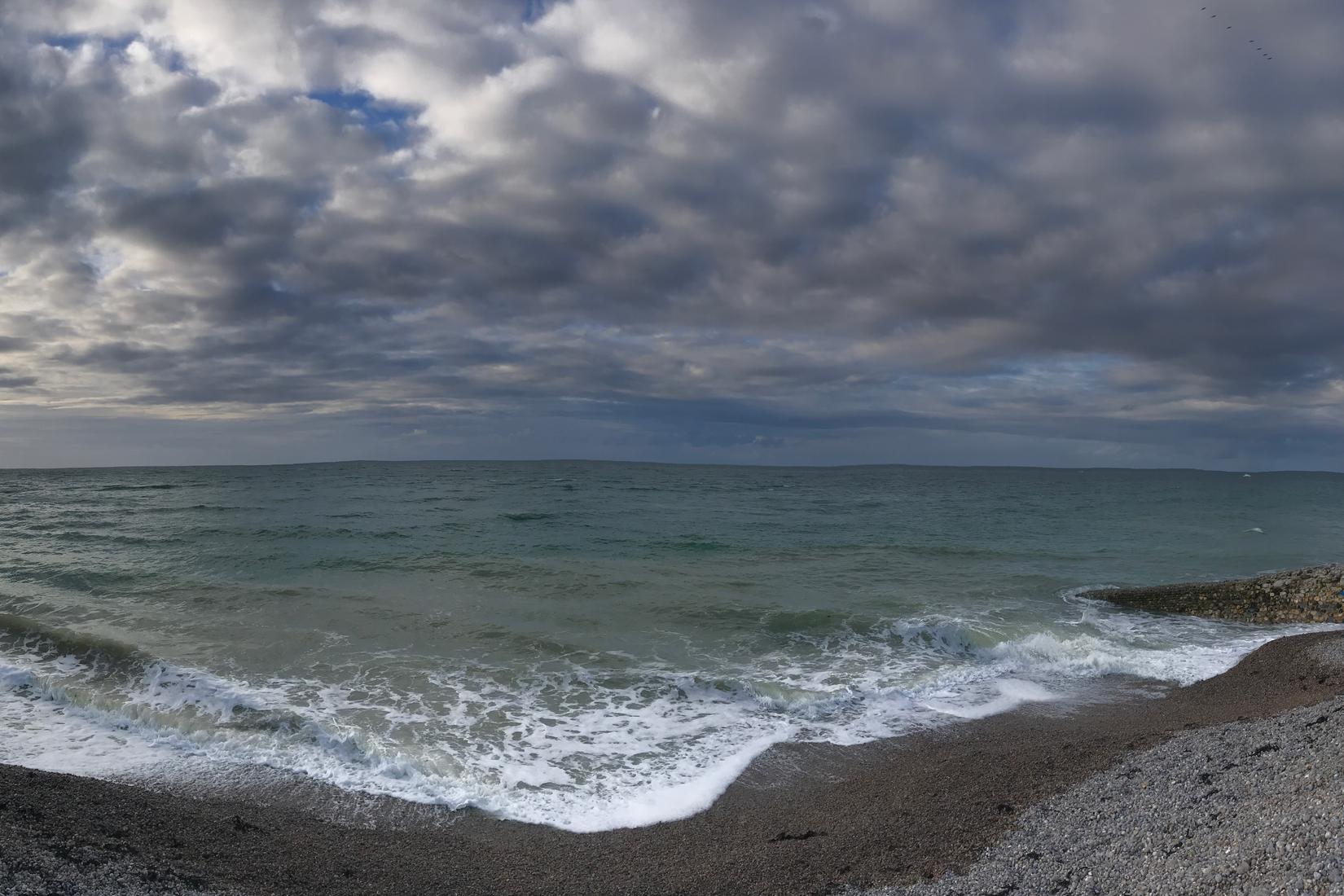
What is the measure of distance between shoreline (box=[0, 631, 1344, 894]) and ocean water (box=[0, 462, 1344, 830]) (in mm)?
586

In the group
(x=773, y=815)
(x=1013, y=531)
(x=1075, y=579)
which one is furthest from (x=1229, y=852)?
(x=1013, y=531)

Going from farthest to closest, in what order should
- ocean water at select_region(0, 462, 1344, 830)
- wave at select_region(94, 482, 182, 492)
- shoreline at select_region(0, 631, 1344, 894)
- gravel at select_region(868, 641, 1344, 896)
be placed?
wave at select_region(94, 482, 182, 492) → ocean water at select_region(0, 462, 1344, 830) → shoreline at select_region(0, 631, 1344, 894) → gravel at select_region(868, 641, 1344, 896)

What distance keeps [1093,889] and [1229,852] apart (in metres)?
0.93

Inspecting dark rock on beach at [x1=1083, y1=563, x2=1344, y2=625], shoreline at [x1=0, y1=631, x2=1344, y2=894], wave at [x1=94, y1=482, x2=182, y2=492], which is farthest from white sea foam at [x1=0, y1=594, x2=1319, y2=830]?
wave at [x1=94, y1=482, x2=182, y2=492]

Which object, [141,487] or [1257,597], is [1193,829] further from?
[141,487]

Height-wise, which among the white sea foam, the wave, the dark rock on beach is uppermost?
the wave

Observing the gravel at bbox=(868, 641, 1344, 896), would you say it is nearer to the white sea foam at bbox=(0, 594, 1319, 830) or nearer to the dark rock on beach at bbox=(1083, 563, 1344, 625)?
the white sea foam at bbox=(0, 594, 1319, 830)

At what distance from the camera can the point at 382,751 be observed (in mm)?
8734

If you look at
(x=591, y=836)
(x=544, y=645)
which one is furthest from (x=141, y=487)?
(x=591, y=836)

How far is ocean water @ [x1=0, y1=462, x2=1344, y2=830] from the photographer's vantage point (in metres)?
8.78

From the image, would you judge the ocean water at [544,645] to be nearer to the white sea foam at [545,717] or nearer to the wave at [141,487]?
the white sea foam at [545,717]

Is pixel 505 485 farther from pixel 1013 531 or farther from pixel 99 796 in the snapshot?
pixel 99 796

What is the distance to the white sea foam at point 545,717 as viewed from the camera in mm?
8172

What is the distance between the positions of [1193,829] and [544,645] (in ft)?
34.8
